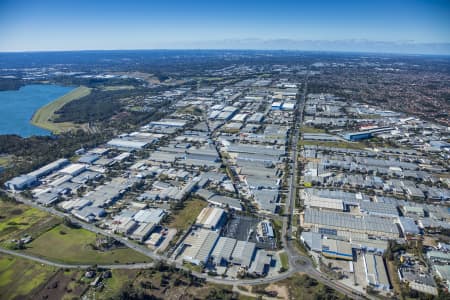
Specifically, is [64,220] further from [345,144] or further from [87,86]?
[87,86]

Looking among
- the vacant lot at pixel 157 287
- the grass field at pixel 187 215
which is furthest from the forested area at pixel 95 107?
the vacant lot at pixel 157 287

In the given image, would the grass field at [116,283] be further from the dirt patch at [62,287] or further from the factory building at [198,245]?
the factory building at [198,245]

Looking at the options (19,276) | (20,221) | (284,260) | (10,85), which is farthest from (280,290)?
(10,85)

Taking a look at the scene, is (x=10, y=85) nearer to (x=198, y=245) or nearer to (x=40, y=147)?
(x=40, y=147)

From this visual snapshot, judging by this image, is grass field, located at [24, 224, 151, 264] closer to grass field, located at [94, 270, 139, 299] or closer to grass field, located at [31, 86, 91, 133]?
grass field, located at [94, 270, 139, 299]

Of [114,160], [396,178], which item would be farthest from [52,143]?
Result: [396,178]

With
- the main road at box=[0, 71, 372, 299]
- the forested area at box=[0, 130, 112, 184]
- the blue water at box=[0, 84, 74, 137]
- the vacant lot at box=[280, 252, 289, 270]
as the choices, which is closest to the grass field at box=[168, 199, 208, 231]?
the main road at box=[0, 71, 372, 299]
